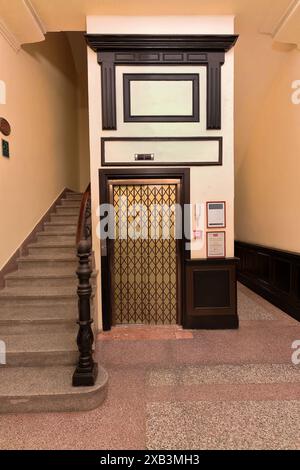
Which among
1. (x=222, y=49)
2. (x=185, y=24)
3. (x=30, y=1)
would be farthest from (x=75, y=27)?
(x=222, y=49)

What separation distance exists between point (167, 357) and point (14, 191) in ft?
9.34

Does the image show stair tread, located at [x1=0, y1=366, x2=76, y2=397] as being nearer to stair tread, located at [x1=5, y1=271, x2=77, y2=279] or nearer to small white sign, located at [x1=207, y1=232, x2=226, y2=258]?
stair tread, located at [x1=5, y1=271, x2=77, y2=279]

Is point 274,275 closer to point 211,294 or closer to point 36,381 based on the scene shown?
point 211,294

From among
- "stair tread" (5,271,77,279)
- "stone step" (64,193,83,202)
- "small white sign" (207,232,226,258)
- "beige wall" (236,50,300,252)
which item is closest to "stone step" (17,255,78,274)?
"stair tread" (5,271,77,279)

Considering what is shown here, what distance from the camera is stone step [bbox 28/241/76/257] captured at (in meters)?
4.09

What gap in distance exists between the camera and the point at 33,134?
4375mm

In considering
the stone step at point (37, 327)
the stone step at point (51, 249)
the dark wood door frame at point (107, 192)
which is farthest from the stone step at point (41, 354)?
the stone step at point (51, 249)

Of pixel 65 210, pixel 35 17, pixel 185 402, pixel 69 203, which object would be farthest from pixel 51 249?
pixel 35 17

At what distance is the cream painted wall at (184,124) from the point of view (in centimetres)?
356

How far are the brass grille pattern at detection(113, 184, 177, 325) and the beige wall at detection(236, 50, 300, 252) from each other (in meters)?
1.90

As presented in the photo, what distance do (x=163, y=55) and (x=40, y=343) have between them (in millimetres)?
3690

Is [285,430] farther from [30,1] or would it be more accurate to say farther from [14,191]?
[30,1]

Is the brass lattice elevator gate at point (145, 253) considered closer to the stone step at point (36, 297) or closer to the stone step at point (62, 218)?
the stone step at point (36, 297)

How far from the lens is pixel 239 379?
264cm
